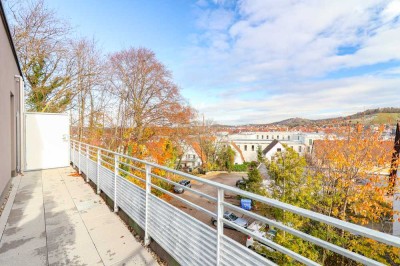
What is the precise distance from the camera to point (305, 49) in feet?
46.1

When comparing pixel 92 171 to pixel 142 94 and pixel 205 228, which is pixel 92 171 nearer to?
pixel 205 228

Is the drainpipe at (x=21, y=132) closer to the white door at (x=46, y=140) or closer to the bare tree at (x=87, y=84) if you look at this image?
the white door at (x=46, y=140)

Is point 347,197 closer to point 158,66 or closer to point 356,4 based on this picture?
point 356,4

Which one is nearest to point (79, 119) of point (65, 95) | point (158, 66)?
point (65, 95)

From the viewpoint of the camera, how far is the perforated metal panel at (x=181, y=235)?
75.0 inches

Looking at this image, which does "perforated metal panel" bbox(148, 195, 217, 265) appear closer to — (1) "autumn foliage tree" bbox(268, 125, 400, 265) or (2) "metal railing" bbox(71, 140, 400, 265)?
(2) "metal railing" bbox(71, 140, 400, 265)

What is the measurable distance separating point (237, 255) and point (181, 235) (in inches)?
31.0

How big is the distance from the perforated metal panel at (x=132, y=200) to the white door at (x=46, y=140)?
21.0 feet

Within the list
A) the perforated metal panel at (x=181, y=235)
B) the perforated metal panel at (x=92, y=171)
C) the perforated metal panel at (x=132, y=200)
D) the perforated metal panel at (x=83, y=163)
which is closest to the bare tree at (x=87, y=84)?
the perforated metal panel at (x=83, y=163)

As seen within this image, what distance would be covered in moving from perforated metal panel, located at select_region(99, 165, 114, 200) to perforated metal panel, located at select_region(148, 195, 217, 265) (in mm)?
1767

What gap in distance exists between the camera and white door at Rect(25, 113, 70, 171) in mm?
8016

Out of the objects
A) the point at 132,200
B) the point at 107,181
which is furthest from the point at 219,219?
the point at 107,181

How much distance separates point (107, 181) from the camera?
177 inches

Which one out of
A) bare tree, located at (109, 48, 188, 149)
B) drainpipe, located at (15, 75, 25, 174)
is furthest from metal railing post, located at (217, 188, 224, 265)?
bare tree, located at (109, 48, 188, 149)
